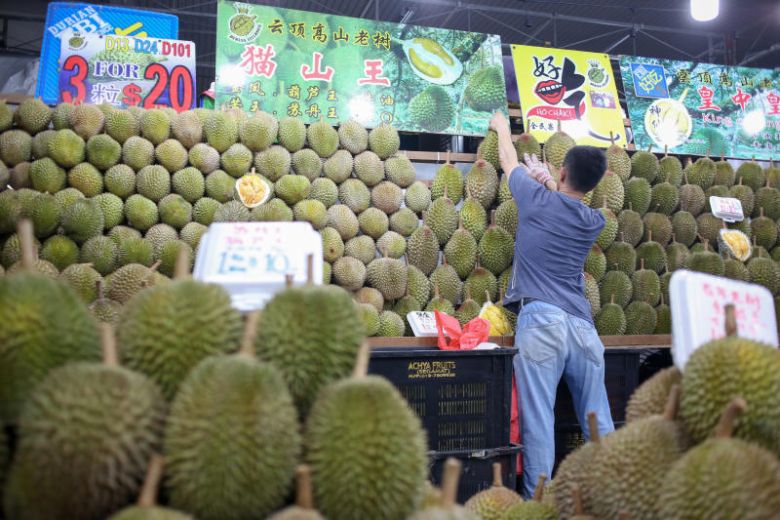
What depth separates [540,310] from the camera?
328cm

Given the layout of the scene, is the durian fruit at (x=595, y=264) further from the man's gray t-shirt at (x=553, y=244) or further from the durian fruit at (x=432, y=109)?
the durian fruit at (x=432, y=109)

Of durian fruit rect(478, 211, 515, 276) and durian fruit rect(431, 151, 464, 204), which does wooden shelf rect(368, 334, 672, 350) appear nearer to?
durian fruit rect(478, 211, 515, 276)

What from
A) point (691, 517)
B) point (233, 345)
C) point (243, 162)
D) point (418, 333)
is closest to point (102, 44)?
point (243, 162)

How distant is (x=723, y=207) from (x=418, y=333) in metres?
2.71

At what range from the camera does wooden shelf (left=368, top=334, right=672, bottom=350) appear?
363 cm

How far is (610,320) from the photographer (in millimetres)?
4203

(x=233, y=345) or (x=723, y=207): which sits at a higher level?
(x=723, y=207)

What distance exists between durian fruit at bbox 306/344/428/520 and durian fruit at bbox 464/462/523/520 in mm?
596

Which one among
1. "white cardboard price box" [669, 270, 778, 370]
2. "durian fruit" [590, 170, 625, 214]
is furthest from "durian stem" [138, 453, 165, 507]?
"durian fruit" [590, 170, 625, 214]

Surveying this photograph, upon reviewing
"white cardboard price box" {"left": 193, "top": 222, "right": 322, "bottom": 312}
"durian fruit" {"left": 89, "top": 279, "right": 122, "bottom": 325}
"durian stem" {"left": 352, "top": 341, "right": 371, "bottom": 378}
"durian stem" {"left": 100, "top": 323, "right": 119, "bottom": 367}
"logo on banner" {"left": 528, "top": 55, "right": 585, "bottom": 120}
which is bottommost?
"durian stem" {"left": 352, "top": 341, "right": 371, "bottom": 378}

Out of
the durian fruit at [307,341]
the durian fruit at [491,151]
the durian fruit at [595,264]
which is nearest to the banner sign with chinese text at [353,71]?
the durian fruit at [491,151]

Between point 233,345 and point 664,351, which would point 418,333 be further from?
point 233,345

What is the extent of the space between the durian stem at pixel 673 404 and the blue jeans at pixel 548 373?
1.90m

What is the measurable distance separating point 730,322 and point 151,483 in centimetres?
115
